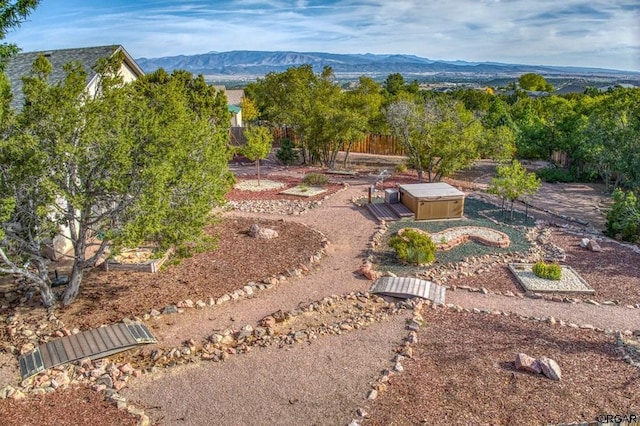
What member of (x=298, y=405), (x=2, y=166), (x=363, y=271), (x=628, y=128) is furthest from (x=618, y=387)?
(x=628, y=128)

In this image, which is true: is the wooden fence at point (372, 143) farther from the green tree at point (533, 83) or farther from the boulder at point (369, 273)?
the green tree at point (533, 83)

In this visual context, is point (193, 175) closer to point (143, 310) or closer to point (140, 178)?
point (140, 178)

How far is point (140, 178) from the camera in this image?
370 inches

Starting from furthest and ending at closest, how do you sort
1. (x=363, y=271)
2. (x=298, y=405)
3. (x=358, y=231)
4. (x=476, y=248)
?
(x=358, y=231) < (x=476, y=248) < (x=363, y=271) < (x=298, y=405)

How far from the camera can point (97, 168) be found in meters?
9.45

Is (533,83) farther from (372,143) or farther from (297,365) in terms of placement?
(297,365)

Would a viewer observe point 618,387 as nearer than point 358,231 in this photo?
Answer: Yes

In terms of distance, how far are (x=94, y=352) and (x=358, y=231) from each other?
10126 mm

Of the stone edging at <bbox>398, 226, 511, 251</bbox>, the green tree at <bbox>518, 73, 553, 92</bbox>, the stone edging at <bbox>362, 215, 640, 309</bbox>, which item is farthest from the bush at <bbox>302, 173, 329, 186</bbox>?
the green tree at <bbox>518, 73, 553, 92</bbox>

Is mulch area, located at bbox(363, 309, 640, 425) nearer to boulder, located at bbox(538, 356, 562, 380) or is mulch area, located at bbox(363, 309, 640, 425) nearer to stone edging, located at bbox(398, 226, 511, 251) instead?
boulder, located at bbox(538, 356, 562, 380)

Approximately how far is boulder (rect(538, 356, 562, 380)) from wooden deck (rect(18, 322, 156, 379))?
24.1ft

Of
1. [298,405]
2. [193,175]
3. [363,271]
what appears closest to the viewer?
[298,405]

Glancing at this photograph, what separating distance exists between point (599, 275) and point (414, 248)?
204 inches

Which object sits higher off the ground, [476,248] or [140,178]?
[140,178]
